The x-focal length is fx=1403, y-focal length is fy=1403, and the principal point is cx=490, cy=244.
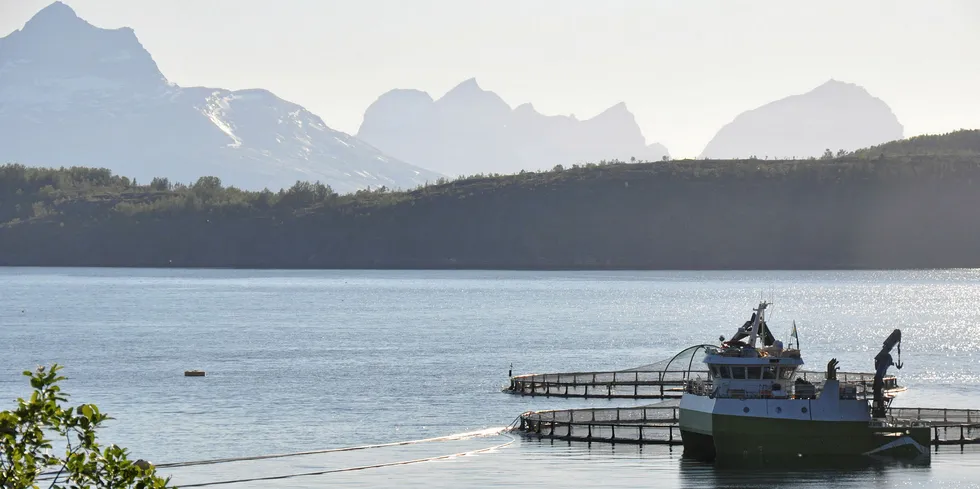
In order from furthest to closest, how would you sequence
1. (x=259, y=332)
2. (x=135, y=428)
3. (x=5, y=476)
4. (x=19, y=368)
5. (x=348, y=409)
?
(x=259, y=332), (x=19, y=368), (x=348, y=409), (x=135, y=428), (x=5, y=476)

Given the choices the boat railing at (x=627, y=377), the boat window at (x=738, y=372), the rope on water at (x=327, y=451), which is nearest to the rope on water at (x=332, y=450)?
the rope on water at (x=327, y=451)

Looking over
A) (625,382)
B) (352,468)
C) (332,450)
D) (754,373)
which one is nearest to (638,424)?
(754,373)

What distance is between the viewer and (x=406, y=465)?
6612cm

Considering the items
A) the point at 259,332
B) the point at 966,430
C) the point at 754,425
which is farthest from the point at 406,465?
the point at 259,332

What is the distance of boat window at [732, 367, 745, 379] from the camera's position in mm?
62969

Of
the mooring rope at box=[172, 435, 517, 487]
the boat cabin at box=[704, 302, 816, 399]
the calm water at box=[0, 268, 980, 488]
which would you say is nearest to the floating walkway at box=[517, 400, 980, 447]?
the calm water at box=[0, 268, 980, 488]

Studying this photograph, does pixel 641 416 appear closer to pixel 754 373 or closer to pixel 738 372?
pixel 738 372

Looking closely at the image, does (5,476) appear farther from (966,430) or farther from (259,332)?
(259,332)

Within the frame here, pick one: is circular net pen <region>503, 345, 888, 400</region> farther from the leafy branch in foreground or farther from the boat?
the leafy branch in foreground

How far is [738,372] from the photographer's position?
63.0m

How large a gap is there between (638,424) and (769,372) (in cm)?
1282

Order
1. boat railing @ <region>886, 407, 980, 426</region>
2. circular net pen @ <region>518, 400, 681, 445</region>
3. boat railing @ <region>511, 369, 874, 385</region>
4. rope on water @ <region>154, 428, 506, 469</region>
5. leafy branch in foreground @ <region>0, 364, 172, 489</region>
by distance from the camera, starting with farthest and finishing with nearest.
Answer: boat railing @ <region>511, 369, 874, 385</region>
boat railing @ <region>886, 407, 980, 426</region>
circular net pen @ <region>518, 400, 681, 445</region>
rope on water @ <region>154, 428, 506, 469</region>
leafy branch in foreground @ <region>0, 364, 172, 489</region>

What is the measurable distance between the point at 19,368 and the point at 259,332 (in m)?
53.0

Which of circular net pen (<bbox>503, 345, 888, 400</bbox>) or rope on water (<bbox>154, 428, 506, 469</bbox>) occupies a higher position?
circular net pen (<bbox>503, 345, 888, 400</bbox>)
